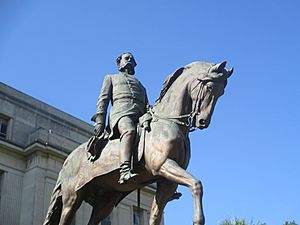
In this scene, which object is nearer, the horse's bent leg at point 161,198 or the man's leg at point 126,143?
the man's leg at point 126,143

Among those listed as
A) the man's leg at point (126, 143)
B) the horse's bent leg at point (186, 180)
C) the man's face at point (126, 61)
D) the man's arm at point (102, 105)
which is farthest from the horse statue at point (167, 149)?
the man's face at point (126, 61)

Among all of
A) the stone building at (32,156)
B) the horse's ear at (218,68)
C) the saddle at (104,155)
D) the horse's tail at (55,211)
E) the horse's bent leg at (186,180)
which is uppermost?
the stone building at (32,156)

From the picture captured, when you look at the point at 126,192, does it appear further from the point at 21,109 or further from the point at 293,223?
the point at 293,223

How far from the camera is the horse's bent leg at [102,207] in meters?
9.91

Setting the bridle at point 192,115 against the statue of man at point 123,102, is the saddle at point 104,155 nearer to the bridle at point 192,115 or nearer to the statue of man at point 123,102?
the statue of man at point 123,102

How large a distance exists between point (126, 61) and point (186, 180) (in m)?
3.10

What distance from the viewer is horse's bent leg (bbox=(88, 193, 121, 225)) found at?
9914 mm

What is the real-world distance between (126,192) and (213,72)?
2.77m

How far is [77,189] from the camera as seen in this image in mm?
9594

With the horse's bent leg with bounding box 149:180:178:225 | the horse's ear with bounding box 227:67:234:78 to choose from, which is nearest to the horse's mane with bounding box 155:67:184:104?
the horse's ear with bounding box 227:67:234:78

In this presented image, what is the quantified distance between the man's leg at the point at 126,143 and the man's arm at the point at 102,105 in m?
0.42

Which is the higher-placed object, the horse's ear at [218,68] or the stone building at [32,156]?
the stone building at [32,156]

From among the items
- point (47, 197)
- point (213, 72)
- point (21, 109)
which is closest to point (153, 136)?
point (213, 72)

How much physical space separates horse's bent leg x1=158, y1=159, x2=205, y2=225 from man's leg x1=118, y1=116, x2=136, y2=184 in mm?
525
